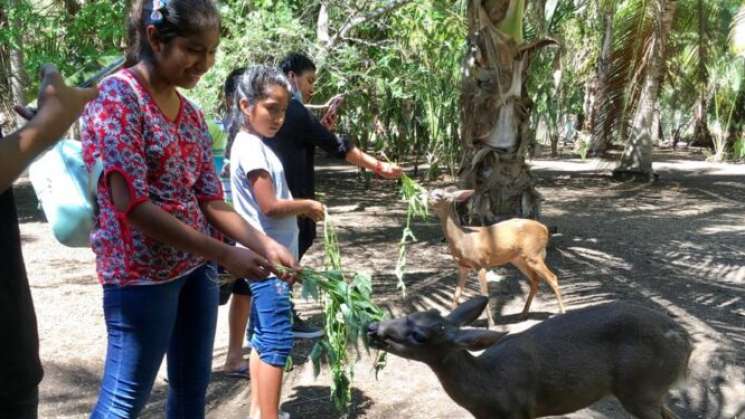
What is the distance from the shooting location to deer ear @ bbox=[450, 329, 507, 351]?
3242 millimetres

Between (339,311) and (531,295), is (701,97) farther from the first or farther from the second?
(339,311)

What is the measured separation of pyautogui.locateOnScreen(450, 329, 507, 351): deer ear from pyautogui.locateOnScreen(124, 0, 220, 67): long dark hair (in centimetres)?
164

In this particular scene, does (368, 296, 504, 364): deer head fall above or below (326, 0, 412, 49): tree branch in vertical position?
below

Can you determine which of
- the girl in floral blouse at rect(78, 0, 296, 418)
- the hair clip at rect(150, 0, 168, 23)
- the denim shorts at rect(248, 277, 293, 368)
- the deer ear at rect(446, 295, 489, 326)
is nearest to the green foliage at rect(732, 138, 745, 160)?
the deer ear at rect(446, 295, 489, 326)

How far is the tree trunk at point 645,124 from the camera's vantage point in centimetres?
1639

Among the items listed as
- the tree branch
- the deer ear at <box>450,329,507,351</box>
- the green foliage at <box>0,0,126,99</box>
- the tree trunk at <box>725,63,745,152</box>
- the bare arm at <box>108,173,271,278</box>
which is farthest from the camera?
the tree trunk at <box>725,63,745,152</box>

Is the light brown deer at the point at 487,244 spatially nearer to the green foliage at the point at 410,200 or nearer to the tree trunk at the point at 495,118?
the green foliage at the point at 410,200

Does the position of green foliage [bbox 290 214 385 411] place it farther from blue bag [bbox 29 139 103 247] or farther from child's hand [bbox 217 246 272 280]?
blue bag [bbox 29 139 103 247]

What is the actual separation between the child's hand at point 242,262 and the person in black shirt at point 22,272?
661 mm

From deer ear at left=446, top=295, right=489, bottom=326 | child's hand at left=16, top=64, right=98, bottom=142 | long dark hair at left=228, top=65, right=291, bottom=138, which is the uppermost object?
long dark hair at left=228, top=65, right=291, bottom=138

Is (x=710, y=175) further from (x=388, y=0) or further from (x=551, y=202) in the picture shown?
(x=388, y=0)

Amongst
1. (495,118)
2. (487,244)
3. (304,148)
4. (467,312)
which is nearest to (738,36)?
(495,118)

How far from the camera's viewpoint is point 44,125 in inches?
70.6

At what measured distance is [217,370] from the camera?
17.3ft
